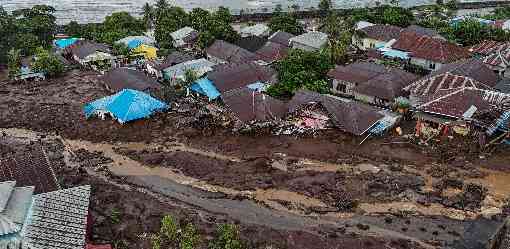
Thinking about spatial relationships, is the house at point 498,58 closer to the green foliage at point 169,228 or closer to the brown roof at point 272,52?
the brown roof at point 272,52

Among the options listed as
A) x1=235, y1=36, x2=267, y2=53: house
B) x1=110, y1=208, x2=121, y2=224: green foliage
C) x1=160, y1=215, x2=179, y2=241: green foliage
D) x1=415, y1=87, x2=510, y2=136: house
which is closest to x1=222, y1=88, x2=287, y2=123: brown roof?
x1=415, y1=87, x2=510, y2=136: house

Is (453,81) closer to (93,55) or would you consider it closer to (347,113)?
(347,113)

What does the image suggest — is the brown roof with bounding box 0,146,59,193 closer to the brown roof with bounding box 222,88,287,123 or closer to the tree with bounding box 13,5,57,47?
the brown roof with bounding box 222,88,287,123

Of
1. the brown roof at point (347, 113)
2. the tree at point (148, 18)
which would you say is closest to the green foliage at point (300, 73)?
the brown roof at point (347, 113)

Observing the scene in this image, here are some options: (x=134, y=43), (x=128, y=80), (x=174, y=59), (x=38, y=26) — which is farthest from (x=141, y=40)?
(x=128, y=80)

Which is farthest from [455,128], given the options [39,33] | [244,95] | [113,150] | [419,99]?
[39,33]
